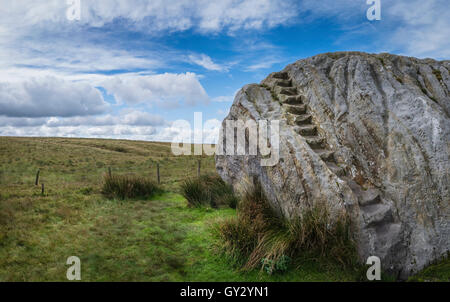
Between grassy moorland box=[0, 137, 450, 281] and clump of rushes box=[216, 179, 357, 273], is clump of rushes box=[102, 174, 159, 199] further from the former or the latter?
clump of rushes box=[216, 179, 357, 273]

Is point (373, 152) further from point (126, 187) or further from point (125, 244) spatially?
point (126, 187)

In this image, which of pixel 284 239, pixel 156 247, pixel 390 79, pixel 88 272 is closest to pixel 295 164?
pixel 284 239

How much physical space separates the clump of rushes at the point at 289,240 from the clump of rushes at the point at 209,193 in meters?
3.47

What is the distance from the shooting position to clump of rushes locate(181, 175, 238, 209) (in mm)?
9555

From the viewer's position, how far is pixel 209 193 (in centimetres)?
988

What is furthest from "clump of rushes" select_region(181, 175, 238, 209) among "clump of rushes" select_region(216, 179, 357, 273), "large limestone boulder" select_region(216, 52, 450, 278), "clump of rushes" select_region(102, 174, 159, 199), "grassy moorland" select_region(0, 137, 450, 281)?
"clump of rushes" select_region(216, 179, 357, 273)

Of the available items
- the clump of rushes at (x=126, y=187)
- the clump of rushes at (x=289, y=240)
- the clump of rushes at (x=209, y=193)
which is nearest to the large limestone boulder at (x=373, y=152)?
the clump of rushes at (x=289, y=240)

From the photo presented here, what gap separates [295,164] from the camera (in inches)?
242

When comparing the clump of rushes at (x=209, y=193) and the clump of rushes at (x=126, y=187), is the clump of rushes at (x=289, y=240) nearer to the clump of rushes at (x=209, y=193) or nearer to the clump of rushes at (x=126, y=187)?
the clump of rushes at (x=209, y=193)

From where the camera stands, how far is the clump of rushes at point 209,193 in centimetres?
955

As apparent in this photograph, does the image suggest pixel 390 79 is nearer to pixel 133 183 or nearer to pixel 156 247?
pixel 156 247

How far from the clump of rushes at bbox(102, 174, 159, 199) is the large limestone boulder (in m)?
5.97

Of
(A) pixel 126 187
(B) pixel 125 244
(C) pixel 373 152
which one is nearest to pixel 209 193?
(B) pixel 125 244
